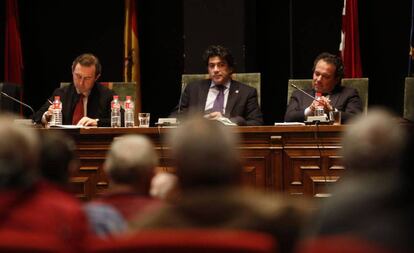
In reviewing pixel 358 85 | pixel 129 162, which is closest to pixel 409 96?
pixel 358 85

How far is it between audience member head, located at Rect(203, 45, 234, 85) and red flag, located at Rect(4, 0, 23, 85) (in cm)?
247

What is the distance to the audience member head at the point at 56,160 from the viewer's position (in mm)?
3117

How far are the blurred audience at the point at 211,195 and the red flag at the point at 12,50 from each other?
21.5 feet

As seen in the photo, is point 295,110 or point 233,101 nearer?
point 295,110

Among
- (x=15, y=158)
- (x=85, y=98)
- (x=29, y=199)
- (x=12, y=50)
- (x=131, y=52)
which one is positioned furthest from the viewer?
(x=12, y=50)

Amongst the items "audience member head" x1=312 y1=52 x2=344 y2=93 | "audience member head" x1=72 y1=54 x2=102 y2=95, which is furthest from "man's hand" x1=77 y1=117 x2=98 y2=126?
"audience member head" x1=312 y1=52 x2=344 y2=93

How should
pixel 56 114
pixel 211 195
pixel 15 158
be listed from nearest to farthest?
pixel 211 195, pixel 15 158, pixel 56 114

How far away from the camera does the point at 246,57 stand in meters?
8.47

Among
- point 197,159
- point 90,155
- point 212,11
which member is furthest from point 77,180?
point 197,159

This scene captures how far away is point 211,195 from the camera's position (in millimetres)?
2498

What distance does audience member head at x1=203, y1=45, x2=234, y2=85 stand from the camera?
7281 millimetres

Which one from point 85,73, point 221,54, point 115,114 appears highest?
point 221,54

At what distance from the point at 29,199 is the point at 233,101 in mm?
4591

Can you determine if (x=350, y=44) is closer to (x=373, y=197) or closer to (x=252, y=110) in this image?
(x=252, y=110)
